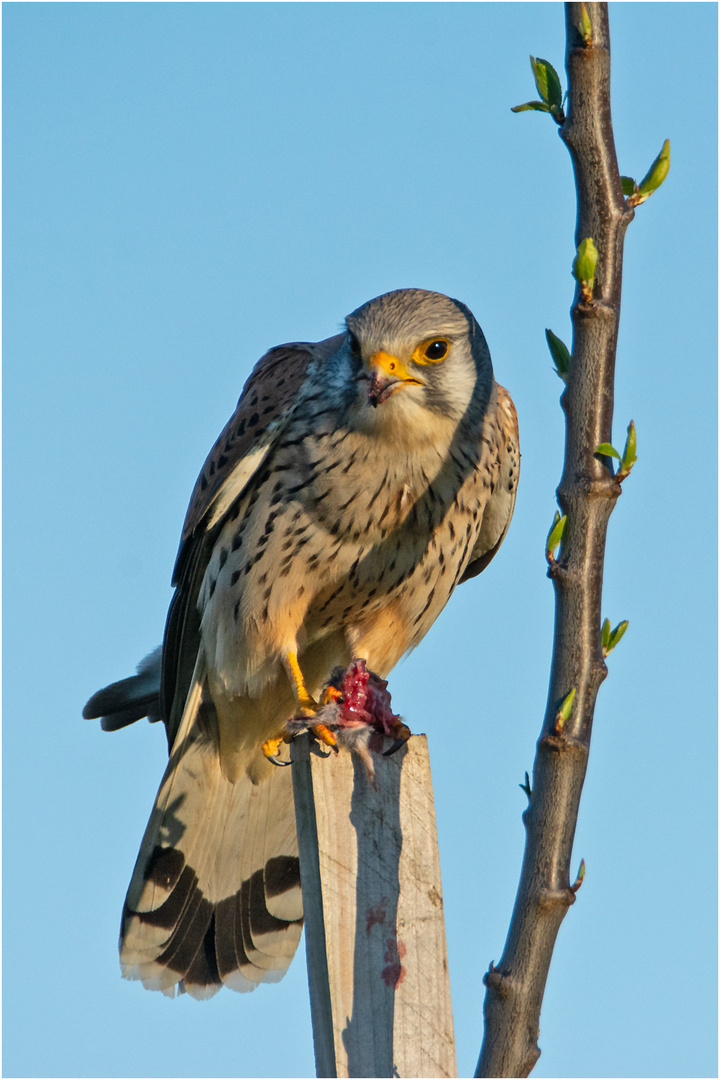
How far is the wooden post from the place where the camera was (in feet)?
5.65

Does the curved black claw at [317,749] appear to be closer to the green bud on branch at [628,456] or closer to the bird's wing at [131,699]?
the green bud on branch at [628,456]

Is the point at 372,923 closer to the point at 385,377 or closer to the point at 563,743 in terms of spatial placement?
the point at 563,743

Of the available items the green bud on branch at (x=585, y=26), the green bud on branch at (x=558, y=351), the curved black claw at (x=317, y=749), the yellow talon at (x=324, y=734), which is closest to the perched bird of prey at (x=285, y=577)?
the yellow talon at (x=324, y=734)

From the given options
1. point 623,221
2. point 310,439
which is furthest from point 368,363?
point 623,221

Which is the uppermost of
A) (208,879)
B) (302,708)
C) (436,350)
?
(436,350)

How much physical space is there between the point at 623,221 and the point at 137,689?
2.86m

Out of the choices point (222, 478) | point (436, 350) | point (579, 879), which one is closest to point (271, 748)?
point (222, 478)

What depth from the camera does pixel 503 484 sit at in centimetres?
380

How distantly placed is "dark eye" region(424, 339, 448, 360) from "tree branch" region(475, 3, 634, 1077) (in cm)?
176

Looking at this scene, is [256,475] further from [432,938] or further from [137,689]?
[432,938]

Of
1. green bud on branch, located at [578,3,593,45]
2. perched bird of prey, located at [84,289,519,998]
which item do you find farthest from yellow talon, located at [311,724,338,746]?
green bud on branch, located at [578,3,593,45]

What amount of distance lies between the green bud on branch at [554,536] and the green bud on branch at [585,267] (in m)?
0.29

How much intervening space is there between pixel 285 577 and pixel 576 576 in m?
2.00

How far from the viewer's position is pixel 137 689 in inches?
157
